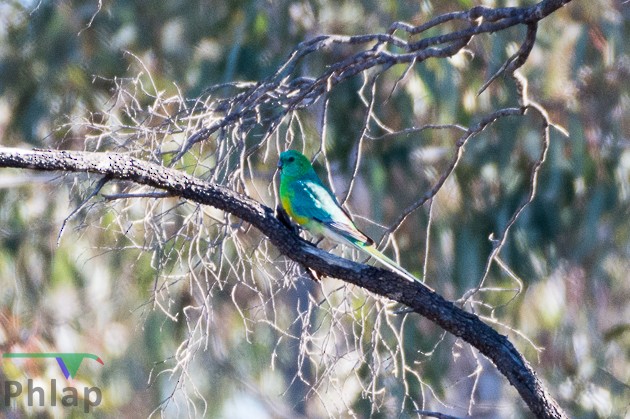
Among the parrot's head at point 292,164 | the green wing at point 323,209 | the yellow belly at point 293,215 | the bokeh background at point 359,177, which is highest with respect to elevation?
the parrot's head at point 292,164

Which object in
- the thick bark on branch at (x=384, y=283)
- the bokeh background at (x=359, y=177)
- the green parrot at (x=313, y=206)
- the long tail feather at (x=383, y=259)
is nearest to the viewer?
the thick bark on branch at (x=384, y=283)

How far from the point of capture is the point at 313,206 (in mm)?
3877

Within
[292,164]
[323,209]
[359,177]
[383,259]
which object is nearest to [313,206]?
[323,209]

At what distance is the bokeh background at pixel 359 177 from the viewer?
286 inches

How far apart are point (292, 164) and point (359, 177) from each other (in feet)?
12.6

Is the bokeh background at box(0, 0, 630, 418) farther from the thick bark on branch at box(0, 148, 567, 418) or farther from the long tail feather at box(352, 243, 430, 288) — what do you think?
the thick bark on branch at box(0, 148, 567, 418)

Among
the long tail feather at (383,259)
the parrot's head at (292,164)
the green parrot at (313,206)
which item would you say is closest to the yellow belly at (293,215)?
the green parrot at (313,206)

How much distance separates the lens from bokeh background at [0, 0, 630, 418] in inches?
286

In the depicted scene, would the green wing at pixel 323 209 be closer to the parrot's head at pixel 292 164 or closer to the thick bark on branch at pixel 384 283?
the parrot's head at pixel 292 164

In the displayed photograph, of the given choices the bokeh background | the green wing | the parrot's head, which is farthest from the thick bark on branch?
the bokeh background

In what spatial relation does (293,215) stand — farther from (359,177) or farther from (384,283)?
(359,177)

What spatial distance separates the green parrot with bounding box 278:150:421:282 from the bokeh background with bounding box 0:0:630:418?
116 inches

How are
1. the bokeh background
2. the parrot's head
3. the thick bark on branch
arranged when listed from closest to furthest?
the thick bark on branch
the parrot's head
the bokeh background

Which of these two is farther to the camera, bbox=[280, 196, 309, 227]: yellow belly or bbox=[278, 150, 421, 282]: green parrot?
bbox=[280, 196, 309, 227]: yellow belly
